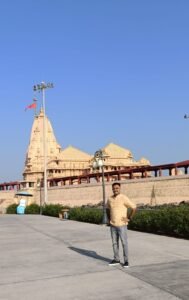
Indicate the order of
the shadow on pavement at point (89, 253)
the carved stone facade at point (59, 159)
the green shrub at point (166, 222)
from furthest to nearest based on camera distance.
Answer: the carved stone facade at point (59, 159) → the green shrub at point (166, 222) → the shadow on pavement at point (89, 253)

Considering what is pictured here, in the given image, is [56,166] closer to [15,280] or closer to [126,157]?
[126,157]

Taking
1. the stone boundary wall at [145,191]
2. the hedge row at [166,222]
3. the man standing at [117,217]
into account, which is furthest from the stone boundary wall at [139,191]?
the man standing at [117,217]

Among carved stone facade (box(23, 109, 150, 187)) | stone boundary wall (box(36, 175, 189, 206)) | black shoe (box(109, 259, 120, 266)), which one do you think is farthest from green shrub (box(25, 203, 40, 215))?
carved stone facade (box(23, 109, 150, 187))

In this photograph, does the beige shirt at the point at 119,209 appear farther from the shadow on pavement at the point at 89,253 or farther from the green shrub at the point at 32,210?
the green shrub at the point at 32,210

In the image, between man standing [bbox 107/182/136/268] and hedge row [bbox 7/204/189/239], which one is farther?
hedge row [bbox 7/204/189/239]

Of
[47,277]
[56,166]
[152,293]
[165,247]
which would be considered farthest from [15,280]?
[56,166]

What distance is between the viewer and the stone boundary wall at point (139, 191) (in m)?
39.1

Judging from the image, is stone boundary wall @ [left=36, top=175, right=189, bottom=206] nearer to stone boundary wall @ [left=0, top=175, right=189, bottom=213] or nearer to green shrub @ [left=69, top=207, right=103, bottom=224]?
stone boundary wall @ [left=0, top=175, right=189, bottom=213]

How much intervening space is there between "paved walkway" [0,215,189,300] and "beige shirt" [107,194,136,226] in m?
0.84

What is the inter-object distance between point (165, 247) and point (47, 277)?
3905 millimetres

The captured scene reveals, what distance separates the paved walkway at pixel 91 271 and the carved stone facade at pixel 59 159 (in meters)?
62.1

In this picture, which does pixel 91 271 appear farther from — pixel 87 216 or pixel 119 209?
pixel 87 216

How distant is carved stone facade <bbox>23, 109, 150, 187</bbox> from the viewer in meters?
78.2

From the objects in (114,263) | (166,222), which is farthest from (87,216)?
(114,263)
